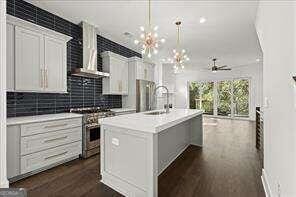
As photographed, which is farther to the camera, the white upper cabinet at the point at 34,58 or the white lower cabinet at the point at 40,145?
the white upper cabinet at the point at 34,58

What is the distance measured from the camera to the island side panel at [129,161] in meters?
1.78

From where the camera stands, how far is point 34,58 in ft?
9.27

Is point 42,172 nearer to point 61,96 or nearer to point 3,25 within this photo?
point 61,96

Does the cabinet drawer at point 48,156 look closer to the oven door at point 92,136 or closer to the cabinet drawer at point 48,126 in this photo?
the oven door at point 92,136

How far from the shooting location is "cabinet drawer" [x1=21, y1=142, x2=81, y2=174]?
8.18 feet

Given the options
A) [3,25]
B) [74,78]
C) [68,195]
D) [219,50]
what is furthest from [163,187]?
[219,50]

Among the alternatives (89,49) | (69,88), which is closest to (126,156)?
(69,88)

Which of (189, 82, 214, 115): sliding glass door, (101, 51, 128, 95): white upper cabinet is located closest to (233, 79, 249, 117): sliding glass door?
(189, 82, 214, 115): sliding glass door

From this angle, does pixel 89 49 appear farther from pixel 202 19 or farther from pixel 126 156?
pixel 126 156

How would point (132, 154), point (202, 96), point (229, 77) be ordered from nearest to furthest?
point (132, 154) < point (229, 77) < point (202, 96)

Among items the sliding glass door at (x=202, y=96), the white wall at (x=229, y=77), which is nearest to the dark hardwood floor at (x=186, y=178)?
the white wall at (x=229, y=77)

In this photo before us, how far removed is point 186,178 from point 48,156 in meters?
2.20

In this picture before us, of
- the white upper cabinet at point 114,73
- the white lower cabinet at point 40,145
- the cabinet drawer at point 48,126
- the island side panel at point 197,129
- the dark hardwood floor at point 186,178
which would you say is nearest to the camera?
the dark hardwood floor at point 186,178

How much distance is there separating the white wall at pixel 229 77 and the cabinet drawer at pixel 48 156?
8.02m
